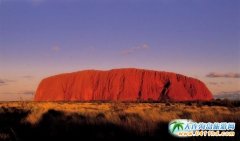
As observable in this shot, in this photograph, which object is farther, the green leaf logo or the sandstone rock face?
the sandstone rock face

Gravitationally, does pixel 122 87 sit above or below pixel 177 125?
above

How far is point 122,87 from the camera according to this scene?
145m

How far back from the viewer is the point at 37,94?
161500 millimetres

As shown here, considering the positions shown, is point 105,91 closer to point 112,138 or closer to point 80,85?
point 80,85

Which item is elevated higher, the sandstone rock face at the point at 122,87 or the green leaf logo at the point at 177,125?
the sandstone rock face at the point at 122,87

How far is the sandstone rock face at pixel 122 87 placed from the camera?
140250 mm

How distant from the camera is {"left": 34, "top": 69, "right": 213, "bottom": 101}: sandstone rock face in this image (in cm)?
14025

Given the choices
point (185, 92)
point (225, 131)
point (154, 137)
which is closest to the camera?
point (225, 131)

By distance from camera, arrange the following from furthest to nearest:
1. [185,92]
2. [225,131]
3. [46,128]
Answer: [185,92] < [46,128] < [225,131]

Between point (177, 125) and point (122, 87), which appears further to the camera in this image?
point (122, 87)

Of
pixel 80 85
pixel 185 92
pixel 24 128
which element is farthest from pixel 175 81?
pixel 24 128

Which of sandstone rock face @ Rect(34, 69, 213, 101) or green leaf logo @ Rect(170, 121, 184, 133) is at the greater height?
Answer: sandstone rock face @ Rect(34, 69, 213, 101)

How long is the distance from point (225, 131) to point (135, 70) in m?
141

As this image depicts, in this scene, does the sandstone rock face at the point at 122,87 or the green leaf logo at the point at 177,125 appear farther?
the sandstone rock face at the point at 122,87
